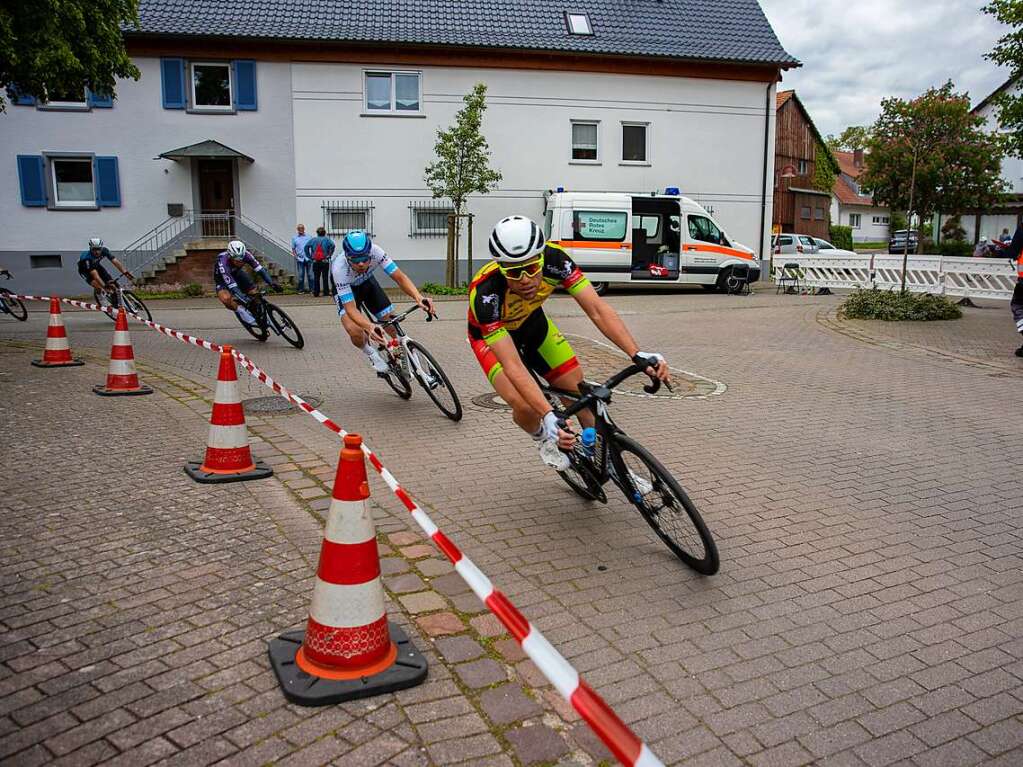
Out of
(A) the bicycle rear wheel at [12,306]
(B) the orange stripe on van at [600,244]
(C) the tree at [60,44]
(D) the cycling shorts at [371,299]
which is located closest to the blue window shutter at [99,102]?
(A) the bicycle rear wheel at [12,306]

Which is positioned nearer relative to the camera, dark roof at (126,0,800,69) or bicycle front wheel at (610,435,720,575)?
bicycle front wheel at (610,435,720,575)

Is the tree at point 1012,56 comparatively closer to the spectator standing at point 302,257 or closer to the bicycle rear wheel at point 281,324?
the bicycle rear wheel at point 281,324

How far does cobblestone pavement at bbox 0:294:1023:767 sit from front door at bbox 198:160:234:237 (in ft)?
63.9

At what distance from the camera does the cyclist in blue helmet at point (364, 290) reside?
8703 mm

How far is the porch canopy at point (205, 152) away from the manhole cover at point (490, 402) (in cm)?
1952

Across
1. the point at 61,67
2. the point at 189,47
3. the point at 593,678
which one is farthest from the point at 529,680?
the point at 189,47

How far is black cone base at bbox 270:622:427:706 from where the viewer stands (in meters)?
3.20

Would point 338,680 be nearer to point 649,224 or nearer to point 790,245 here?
point 649,224

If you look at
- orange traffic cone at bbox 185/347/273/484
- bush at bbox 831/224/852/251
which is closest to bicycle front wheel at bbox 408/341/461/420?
orange traffic cone at bbox 185/347/273/484

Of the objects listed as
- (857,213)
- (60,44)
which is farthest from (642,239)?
(857,213)

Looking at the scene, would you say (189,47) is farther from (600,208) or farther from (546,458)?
(546,458)

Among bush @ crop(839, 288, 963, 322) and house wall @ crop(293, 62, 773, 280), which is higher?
house wall @ crop(293, 62, 773, 280)

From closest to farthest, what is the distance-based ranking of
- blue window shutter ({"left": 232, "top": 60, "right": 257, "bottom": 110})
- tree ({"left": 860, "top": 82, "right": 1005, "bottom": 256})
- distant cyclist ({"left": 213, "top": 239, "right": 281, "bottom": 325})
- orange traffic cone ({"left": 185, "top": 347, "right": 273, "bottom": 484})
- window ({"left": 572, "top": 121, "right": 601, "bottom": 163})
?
orange traffic cone ({"left": 185, "top": 347, "right": 273, "bottom": 484})
distant cyclist ({"left": 213, "top": 239, "right": 281, "bottom": 325})
tree ({"left": 860, "top": 82, "right": 1005, "bottom": 256})
blue window shutter ({"left": 232, "top": 60, "right": 257, "bottom": 110})
window ({"left": 572, "top": 121, "right": 601, "bottom": 163})

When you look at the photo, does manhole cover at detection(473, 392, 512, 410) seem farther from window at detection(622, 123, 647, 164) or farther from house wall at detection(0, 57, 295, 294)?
window at detection(622, 123, 647, 164)
